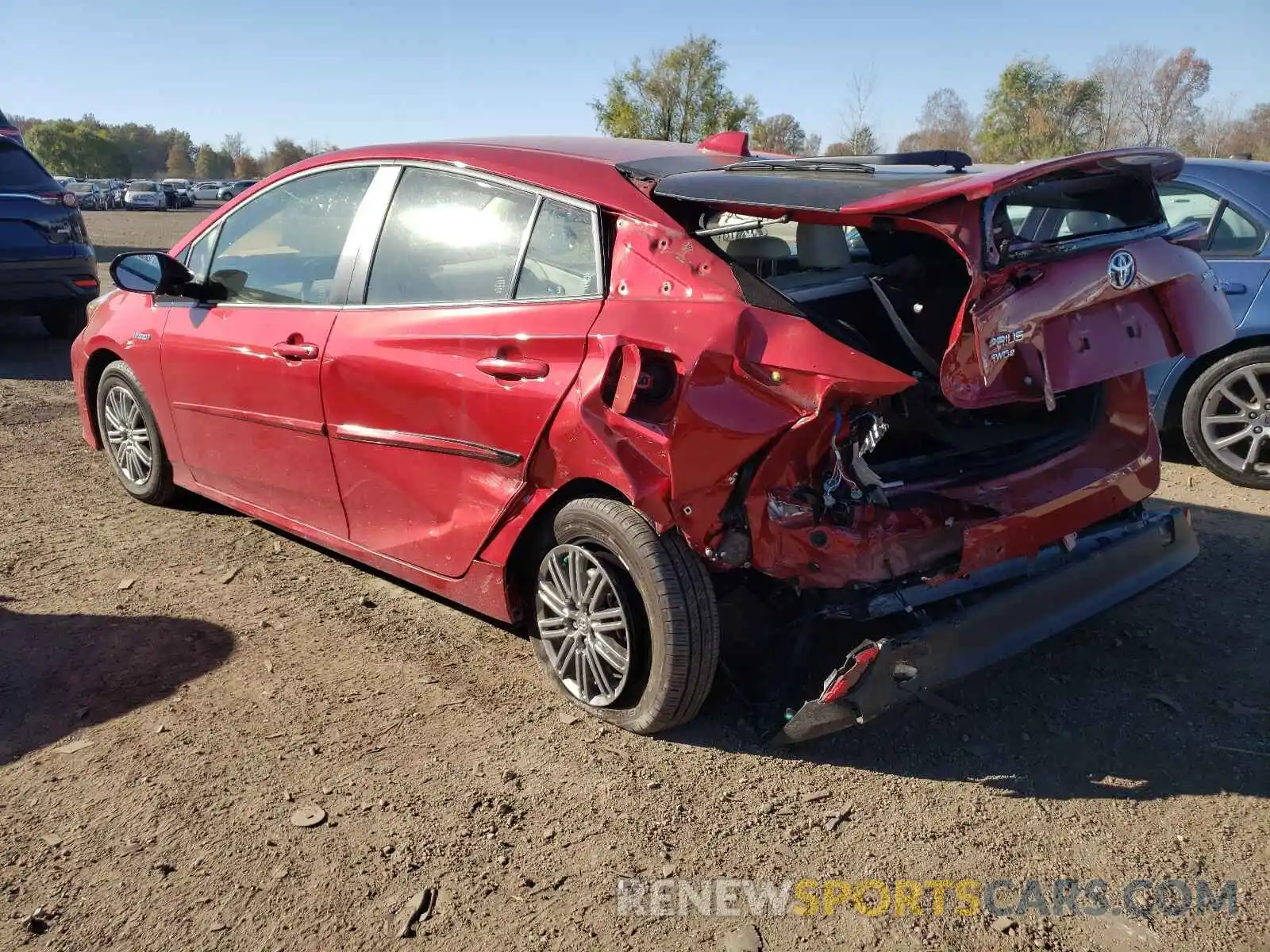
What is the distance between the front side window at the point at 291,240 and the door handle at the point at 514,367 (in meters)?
1.04

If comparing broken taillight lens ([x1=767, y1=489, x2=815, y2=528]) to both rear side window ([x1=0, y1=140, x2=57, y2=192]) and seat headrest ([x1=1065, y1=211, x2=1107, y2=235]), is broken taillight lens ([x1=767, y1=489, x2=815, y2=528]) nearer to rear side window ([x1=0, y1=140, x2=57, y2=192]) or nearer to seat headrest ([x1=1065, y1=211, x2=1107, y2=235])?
seat headrest ([x1=1065, y1=211, x2=1107, y2=235])

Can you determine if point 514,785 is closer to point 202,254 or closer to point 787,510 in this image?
point 787,510

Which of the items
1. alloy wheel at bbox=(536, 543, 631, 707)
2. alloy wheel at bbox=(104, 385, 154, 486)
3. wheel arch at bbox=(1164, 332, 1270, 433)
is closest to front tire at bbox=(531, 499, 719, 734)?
alloy wheel at bbox=(536, 543, 631, 707)

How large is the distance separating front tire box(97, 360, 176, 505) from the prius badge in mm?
4337

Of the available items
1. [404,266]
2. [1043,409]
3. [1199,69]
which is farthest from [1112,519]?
[1199,69]

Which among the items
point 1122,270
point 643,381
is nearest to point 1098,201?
point 1122,270

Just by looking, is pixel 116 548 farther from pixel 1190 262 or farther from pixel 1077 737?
pixel 1190 262

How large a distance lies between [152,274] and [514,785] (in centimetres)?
312

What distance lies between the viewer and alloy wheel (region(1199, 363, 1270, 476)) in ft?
18.4

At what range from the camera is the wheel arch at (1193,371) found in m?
5.64

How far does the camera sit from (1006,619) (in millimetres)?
3162

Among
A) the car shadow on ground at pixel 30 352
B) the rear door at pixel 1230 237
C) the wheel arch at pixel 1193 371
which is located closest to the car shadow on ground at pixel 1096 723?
the wheel arch at pixel 1193 371

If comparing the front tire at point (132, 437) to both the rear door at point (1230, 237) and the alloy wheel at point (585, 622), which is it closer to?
the alloy wheel at point (585, 622)

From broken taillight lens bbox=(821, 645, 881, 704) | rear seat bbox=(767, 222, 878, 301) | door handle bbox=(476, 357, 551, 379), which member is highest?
rear seat bbox=(767, 222, 878, 301)
